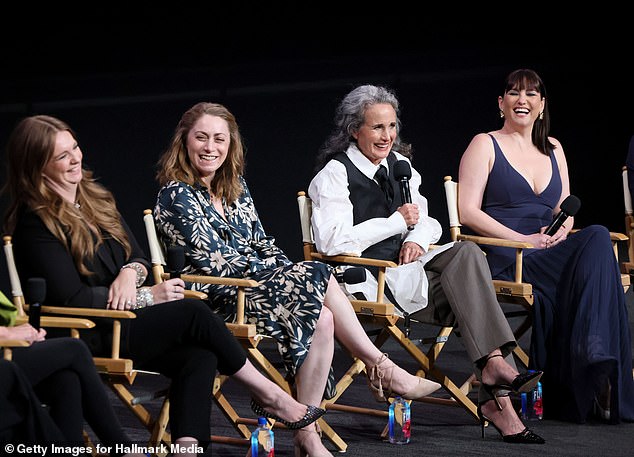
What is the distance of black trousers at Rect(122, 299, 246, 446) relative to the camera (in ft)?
10.8

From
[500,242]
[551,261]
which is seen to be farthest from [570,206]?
[500,242]

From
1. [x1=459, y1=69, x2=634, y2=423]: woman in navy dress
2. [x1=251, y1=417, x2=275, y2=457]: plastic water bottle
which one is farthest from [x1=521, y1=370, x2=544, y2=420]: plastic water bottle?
[x1=251, y1=417, x2=275, y2=457]: plastic water bottle

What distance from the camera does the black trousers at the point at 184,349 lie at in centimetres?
329

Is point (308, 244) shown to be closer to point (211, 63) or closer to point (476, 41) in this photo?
point (211, 63)

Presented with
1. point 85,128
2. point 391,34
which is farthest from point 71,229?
point 391,34

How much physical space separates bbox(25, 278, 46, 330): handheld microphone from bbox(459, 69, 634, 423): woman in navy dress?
81.9 inches

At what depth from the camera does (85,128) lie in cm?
698

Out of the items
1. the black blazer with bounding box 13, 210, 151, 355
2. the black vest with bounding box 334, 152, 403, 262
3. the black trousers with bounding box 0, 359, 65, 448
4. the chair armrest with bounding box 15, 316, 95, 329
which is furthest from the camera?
the black vest with bounding box 334, 152, 403, 262

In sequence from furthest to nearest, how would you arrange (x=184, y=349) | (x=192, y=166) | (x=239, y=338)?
1. (x=192, y=166)
2. (x=239, y=338)
3. (x=184, y=349)

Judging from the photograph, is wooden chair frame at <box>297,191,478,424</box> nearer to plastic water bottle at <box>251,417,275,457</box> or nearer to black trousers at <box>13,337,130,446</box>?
plastic water bottle at <box>251,417,275,457</box>

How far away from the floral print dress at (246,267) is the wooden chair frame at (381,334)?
228 millimetres

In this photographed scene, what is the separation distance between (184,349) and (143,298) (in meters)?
0.25

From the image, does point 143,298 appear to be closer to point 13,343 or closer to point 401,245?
point 13,343

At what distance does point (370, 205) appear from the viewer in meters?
4.55
